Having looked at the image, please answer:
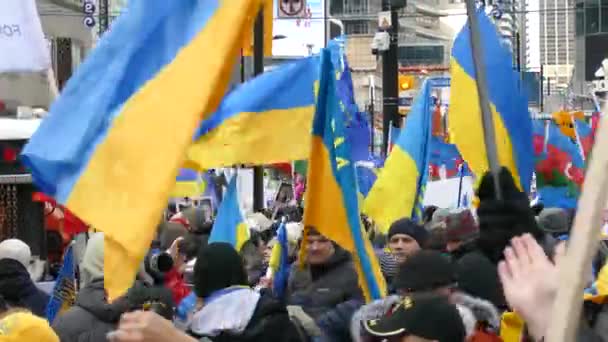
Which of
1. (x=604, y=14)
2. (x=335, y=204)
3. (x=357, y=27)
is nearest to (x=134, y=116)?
(x=335, y=204)

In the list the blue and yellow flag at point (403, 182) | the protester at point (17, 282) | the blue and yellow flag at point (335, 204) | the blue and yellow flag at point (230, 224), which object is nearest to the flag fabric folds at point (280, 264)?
the blue and yellow flag at point (335, 204)

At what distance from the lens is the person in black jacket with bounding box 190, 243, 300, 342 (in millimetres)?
4359

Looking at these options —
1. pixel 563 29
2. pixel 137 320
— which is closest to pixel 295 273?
pixel 137 320

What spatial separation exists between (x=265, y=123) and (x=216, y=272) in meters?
3.91

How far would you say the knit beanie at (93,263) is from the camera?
17.4 ft

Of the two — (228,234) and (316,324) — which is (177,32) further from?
(228,234)

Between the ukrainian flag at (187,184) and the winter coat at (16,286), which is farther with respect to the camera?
the ukrainian flag at (187,184)

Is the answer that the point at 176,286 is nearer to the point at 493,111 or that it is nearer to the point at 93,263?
the point at 93,263

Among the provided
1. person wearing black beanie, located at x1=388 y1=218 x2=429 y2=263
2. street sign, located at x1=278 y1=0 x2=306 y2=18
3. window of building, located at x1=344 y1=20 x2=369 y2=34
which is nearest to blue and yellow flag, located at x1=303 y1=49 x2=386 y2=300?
person wearing black beanie, located at x1=388 y1=218 x2=429 y2=263

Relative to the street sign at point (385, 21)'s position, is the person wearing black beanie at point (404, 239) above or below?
below

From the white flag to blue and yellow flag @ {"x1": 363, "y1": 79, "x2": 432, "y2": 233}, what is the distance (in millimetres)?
3201

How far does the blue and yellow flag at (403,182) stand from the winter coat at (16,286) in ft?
14.1

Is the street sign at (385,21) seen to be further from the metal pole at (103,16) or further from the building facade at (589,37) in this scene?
the building facade at (589,37)

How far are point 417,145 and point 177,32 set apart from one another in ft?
19.8
